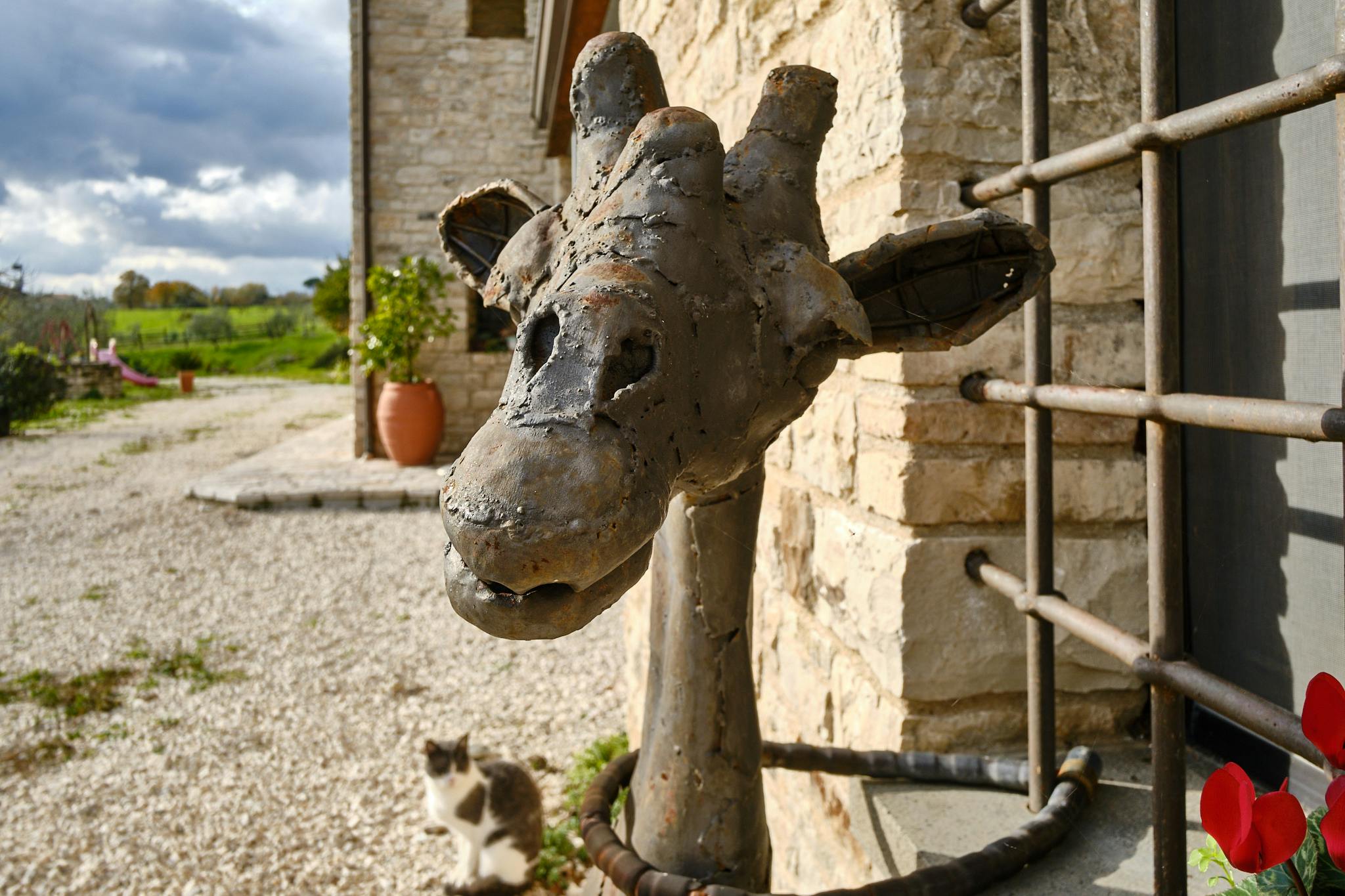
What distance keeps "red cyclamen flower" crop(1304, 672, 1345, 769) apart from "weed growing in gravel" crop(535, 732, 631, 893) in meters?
2.35

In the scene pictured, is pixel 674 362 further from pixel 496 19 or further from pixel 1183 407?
pixel 496 19

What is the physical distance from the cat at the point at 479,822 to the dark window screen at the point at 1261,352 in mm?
2141

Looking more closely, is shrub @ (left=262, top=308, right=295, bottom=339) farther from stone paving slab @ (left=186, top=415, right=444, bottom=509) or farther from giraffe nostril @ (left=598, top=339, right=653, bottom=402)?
giraffe nostril @ (left=598, top=339, right=653, bottom=402)

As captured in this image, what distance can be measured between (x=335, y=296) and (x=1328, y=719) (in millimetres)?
20263

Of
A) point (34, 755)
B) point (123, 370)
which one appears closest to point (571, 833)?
point (34, 755)

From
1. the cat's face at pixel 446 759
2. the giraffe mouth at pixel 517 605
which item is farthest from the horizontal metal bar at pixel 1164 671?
the cat's face at pixel 446 759

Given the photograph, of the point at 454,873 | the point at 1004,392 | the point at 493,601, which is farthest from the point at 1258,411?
the point at 454,873

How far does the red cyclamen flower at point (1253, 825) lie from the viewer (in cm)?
59

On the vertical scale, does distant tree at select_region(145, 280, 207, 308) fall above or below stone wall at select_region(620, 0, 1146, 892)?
above

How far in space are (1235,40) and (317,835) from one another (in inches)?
136

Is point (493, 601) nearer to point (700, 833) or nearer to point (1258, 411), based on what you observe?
point (700, 833)

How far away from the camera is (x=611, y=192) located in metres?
0.83

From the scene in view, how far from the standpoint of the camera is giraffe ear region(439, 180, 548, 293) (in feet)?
3.45

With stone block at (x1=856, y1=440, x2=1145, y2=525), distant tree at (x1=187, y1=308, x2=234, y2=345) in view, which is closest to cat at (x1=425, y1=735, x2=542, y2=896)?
stone block at (x1=856, y1=440, x2=1145, y2=525)
